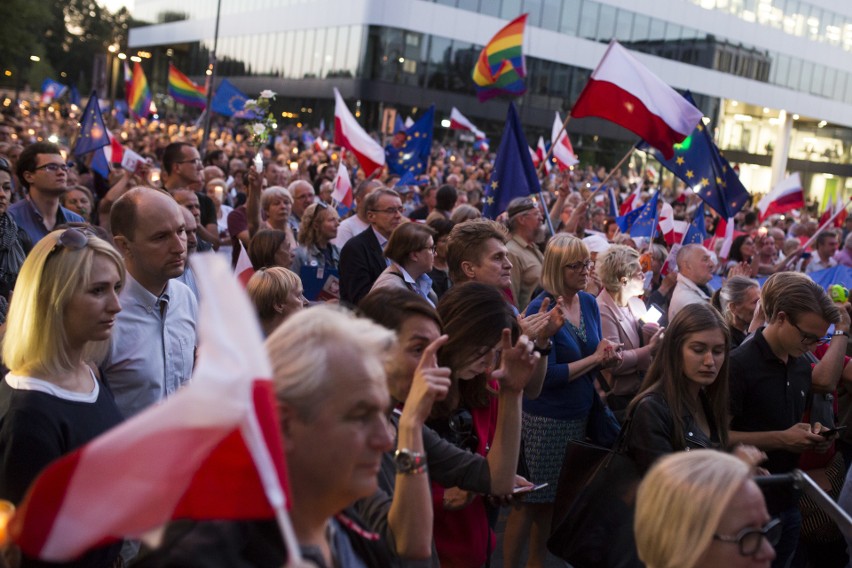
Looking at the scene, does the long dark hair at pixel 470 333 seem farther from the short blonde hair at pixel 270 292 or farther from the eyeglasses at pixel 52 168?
the eyeglasses at pixel 52 168

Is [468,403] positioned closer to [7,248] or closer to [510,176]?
[7,248]

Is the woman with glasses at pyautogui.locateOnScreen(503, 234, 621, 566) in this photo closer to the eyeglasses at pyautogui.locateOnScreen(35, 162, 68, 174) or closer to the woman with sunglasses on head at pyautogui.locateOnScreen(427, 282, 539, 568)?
the woman with sunglasses on head at pyautogui.locateOnScreen(427, 282, 539, 568)

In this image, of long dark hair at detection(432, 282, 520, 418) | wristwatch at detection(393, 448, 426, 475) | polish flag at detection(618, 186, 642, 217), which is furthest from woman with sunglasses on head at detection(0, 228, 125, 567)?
polish flag at detection(618, 186, 642, 217)

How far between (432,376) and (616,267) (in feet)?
12.9

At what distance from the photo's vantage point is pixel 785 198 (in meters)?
15.3

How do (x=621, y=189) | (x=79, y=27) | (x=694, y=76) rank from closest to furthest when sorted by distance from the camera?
(x=621, y=189) → (x=694, y=76) → (x=79, y=27)

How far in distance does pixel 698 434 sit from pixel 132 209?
2.75m

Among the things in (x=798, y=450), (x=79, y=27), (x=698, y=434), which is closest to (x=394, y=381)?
(x=698, y=434)

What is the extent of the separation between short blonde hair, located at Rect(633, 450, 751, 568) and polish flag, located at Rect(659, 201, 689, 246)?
9.91 metres

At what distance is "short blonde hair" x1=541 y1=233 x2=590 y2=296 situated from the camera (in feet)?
18.6

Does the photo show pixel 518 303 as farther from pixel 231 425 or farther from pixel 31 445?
pixel 231 425

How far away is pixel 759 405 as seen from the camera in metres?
4.88

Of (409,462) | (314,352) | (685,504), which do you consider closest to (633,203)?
(409,462)

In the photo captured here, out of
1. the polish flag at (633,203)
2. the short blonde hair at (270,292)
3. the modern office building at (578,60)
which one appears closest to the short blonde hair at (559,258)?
the short blonde hair at (270,292)
